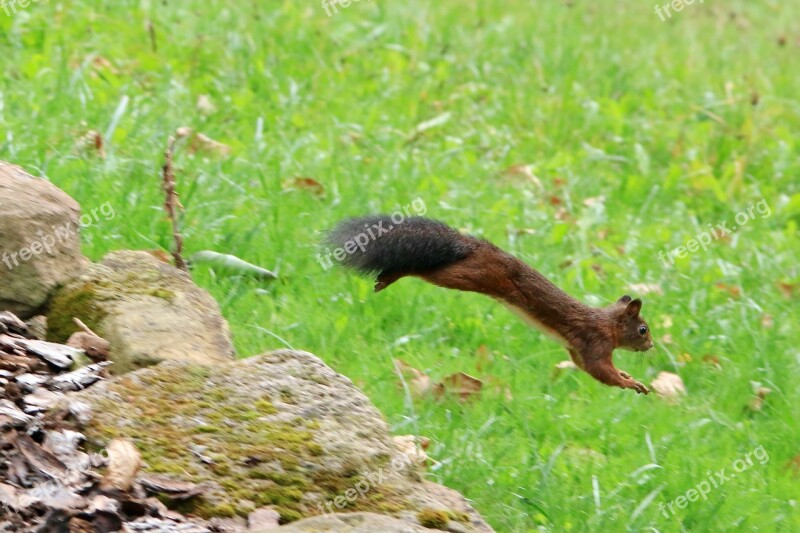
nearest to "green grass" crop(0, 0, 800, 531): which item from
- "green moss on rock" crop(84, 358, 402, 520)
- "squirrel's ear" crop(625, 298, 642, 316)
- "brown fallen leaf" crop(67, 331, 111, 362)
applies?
"squirrel's ear" crop(625, 298, 642, 316)

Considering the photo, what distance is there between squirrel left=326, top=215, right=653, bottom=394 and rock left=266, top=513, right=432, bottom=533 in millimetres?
1414

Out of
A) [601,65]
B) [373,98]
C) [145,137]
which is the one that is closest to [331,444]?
[145,137]

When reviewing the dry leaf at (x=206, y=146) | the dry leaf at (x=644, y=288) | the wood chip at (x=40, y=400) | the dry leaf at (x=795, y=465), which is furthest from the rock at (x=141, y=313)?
the dry leaf at (x=644, y=288)

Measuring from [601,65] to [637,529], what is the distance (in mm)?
5520

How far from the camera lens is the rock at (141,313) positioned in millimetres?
3305

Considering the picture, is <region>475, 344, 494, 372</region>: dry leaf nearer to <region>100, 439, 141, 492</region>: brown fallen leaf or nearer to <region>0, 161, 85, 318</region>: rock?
<region>0, 161, 85, 318</region>: rock

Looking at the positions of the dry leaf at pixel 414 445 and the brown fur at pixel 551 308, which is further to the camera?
the brown fur at pixel 551 308

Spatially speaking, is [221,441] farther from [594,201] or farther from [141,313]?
[594,201]

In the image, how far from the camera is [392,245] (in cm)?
396

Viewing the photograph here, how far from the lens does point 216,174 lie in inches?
209

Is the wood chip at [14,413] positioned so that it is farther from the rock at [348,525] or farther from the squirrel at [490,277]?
the squirrel at [490,277]

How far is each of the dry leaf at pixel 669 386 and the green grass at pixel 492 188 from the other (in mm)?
96

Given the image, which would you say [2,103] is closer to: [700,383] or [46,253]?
[46,253]

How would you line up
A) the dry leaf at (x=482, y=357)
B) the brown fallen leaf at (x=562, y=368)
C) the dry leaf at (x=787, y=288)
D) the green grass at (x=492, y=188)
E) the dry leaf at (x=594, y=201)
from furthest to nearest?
1. the dry leaf at (x=594, y=201)
2. the dry leaf at (x=787, y=288)
3. the brown fallen leaf at (x=562, y=368)
4. the dry leaf at (x=482, y=357)
5. the green grass at (x=492, y=188)
